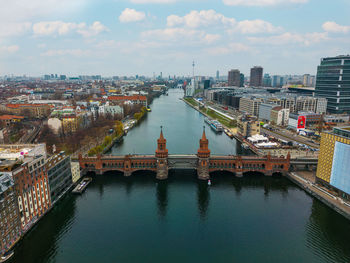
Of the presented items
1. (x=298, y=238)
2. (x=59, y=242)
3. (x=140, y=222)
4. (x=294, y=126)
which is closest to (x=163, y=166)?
(x=140, y=222)

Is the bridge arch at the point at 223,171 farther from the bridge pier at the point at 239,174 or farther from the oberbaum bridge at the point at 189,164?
the bridge pier at the point at 239,174

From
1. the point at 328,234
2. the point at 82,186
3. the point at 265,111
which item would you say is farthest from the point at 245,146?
the point at 82,186

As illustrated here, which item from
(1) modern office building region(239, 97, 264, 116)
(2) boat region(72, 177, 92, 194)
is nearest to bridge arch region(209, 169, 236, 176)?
(2) boat region(72, 177, 92, 194)

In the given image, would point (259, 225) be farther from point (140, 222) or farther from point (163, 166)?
point (163, 166)

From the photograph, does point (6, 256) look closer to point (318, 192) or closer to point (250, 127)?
point (318, 192)

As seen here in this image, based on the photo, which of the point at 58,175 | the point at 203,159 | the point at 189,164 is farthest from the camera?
the point at 189,164

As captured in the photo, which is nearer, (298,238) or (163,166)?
(298,238)

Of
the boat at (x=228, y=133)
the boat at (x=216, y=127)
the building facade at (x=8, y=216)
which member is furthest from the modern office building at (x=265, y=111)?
the building facade at (x=8, y=216)
